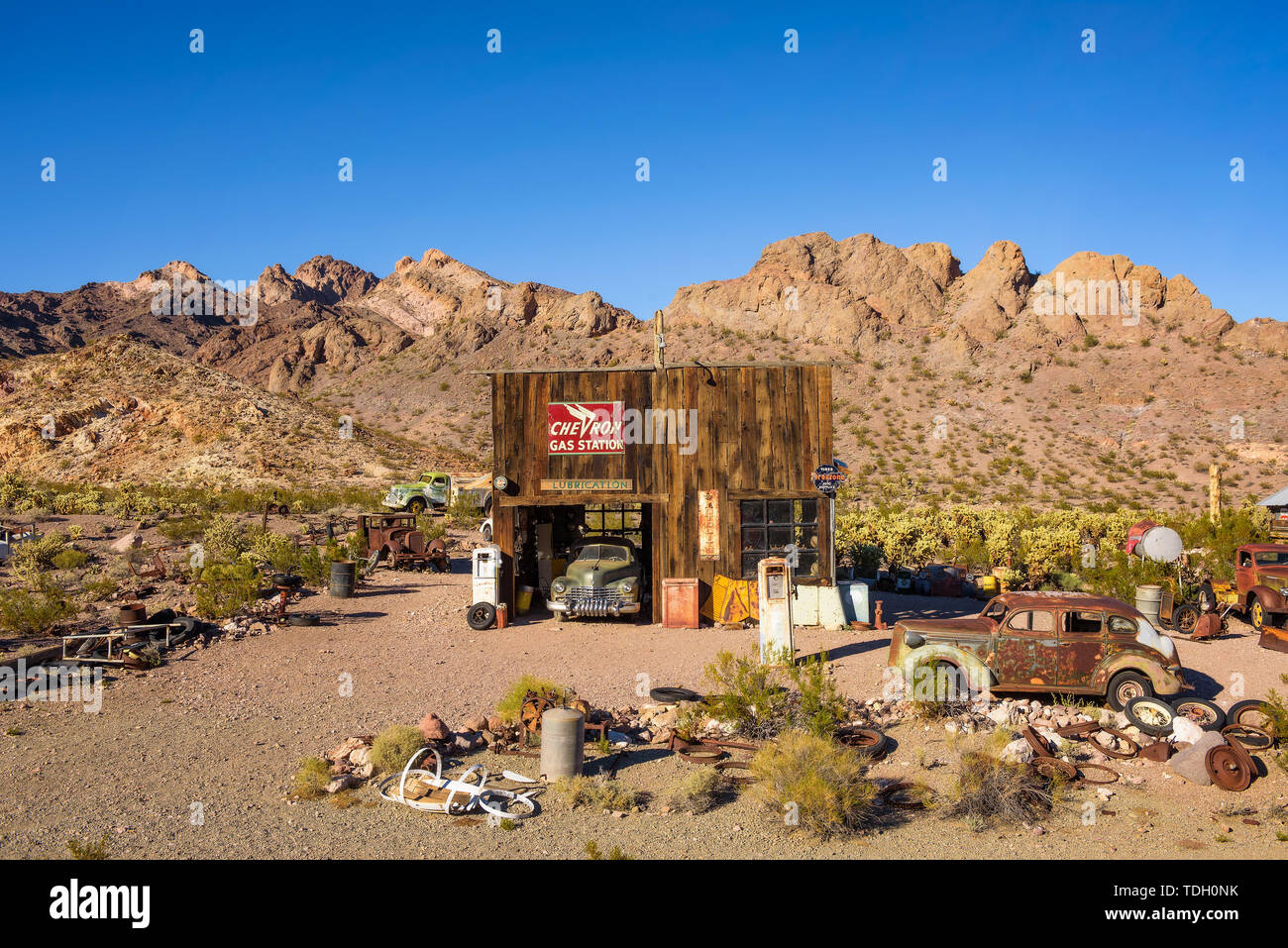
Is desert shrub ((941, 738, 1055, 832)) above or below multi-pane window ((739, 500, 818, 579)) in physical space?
below

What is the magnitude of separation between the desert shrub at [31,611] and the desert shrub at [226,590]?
223cm

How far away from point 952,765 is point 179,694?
998 cm

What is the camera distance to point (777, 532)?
1642 cm

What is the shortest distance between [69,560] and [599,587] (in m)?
14.8

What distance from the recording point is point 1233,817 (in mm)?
7547

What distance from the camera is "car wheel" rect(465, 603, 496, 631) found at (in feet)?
52.9

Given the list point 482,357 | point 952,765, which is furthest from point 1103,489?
point 482,357

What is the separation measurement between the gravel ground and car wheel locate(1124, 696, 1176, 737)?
0.64 metres

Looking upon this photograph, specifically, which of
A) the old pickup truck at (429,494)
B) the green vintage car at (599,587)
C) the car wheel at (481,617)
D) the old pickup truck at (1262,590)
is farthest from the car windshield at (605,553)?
the old pickup truck at (429,494)

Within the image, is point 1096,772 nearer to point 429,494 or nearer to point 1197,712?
point 1197,712

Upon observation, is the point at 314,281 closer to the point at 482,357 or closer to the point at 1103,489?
the point at 482,357

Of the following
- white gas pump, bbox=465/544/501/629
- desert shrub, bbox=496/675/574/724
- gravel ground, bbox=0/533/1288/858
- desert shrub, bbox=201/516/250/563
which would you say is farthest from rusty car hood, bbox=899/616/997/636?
desert shrub, bbox=201/516/250/563

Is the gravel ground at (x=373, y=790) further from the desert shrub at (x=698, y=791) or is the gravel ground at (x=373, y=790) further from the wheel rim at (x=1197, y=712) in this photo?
the wheel rim at (x=1197, y=712)

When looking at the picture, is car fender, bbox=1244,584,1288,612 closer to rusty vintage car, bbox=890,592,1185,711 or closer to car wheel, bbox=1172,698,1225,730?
rusty vintage car, bbox=890,592,1185,711
